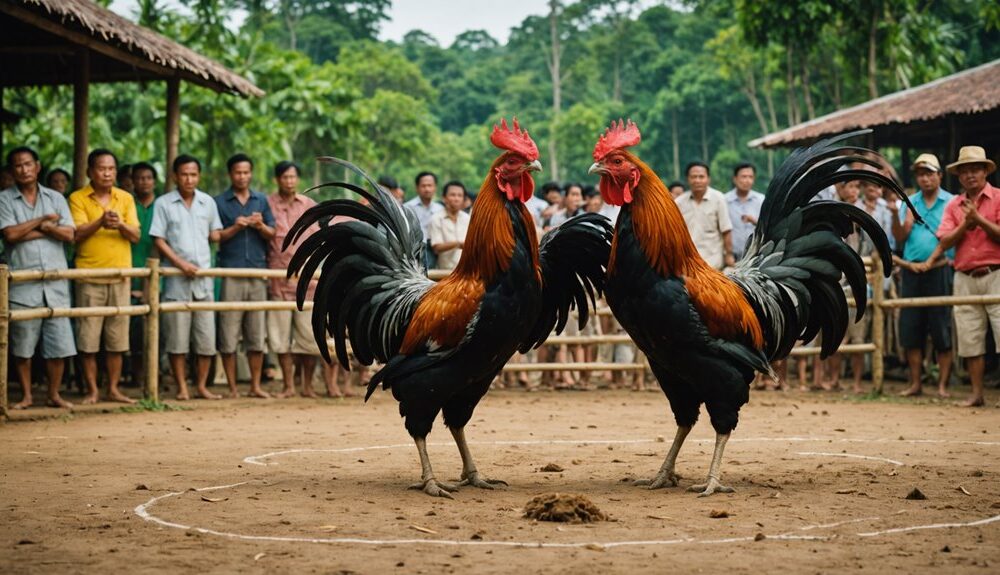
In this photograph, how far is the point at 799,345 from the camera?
14.1m

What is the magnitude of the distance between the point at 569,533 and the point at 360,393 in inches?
316

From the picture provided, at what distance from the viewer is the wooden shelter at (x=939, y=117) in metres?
17.3

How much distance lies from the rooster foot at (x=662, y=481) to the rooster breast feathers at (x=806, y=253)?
0.97 metres

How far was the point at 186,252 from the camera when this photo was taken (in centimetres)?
1215

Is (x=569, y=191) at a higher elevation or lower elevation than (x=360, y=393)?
higher

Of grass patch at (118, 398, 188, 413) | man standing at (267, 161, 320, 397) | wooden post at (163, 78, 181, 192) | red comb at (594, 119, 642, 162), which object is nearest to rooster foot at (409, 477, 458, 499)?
red comb at (594, 119, 642, 162)

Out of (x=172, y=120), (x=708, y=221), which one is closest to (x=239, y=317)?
(x=172, y=120)

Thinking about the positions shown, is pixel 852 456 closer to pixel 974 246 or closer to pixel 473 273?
pixel 473 273

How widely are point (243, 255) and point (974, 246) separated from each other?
7.34 m

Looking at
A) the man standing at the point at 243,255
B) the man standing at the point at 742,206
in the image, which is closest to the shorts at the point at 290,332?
the man standing at the point at 243,255

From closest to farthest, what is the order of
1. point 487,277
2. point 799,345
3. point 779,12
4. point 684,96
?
point 487,277
point 799,345
point 779,12
point 684,96

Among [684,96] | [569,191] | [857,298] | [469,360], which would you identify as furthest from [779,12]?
[684,96]

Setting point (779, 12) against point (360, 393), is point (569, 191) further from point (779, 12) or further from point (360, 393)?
point (779, 12)

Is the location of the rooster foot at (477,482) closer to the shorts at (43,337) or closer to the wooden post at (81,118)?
the shorts at (43,337)
